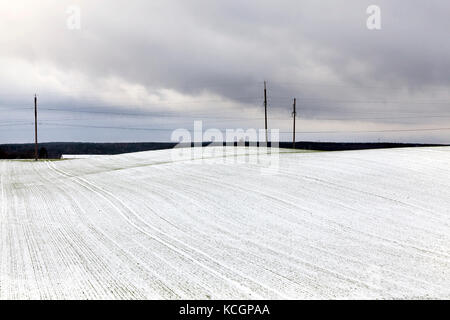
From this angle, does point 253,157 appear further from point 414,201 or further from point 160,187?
point 414,201

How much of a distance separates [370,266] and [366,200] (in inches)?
431

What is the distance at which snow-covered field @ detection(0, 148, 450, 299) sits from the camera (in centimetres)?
1150

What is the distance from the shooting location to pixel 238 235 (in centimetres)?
1748

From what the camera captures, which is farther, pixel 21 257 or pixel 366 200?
pixel 366 200

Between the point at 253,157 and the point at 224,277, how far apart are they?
105 ft

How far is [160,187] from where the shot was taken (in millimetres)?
30344

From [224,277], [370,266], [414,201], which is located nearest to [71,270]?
[224,277]

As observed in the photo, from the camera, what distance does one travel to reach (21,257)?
46.4ft

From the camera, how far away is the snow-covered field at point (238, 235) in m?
11.5
